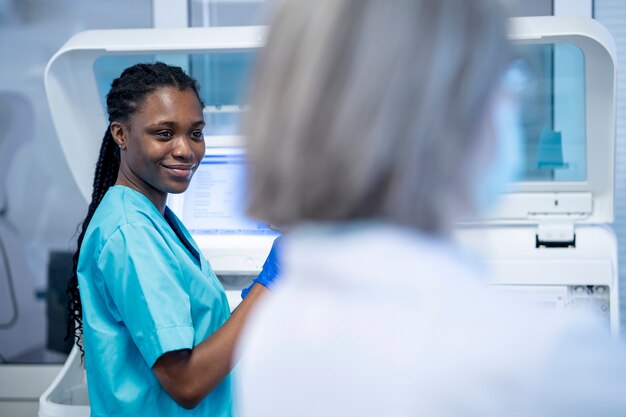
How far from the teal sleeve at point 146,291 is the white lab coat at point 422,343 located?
24.8 inches

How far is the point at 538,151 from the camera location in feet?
5.61

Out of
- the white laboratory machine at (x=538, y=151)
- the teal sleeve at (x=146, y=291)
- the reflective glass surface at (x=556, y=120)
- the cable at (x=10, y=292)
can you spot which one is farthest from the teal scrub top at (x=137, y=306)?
the cable at (x=10, y=292)

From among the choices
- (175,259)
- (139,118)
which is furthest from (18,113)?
(175,259)

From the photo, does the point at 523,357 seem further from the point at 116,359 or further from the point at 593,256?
the point at 593,256

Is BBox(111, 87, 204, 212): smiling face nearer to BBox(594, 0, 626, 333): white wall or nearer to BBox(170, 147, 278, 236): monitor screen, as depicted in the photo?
BBox(170, 147, 278, 236): monitor screen

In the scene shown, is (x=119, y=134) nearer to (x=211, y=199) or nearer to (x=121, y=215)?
(x=121, y=215)

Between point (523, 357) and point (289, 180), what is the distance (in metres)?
0.18

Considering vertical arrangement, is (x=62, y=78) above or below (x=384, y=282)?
above

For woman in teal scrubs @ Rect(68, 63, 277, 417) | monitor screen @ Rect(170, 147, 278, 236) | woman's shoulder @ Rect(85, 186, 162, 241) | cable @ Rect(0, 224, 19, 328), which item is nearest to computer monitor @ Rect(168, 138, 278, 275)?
monitor screen @ Rect(170, 147, 278, 236)

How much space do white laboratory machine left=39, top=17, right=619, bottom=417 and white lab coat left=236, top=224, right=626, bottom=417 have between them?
1.08 metres

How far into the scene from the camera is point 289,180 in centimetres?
48

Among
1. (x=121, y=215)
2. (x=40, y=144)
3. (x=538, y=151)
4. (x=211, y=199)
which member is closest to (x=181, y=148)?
(x=121, y=215)

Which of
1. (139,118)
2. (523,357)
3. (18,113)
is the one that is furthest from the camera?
(18,113)

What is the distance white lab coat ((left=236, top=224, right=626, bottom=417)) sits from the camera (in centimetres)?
45
